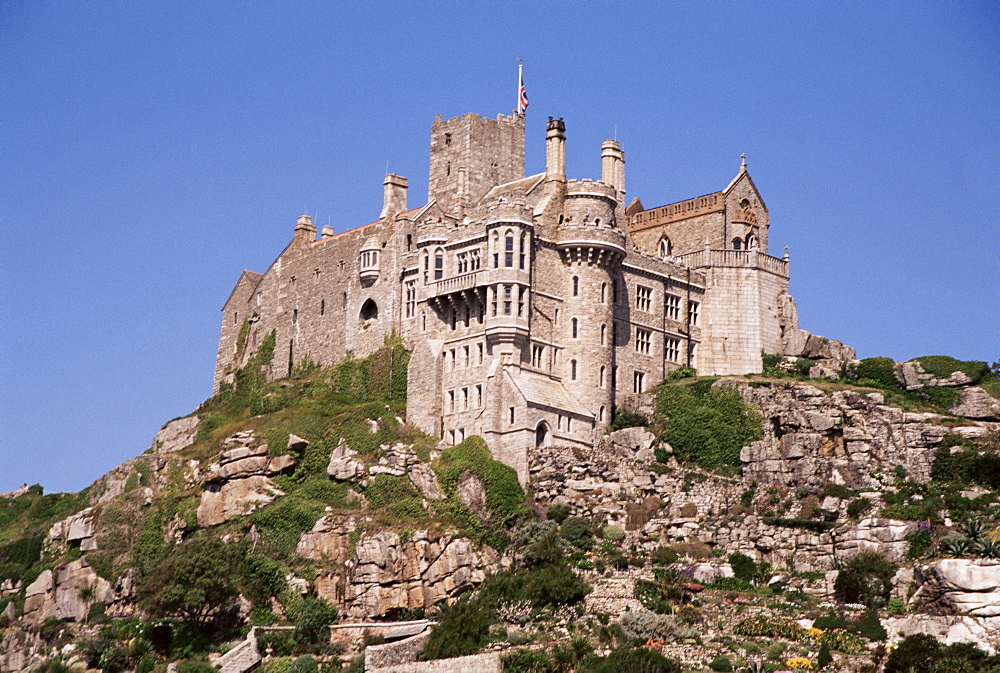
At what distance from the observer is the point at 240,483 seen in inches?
4368

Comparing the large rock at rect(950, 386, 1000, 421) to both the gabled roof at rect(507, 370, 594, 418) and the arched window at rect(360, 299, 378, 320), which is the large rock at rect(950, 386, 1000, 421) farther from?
the arched window at rect(360, 299, 378, 320)

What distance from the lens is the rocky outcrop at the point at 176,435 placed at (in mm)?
123250

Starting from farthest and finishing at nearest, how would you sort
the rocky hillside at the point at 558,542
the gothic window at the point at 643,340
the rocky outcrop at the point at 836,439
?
the gothic window at the point at 643,340
the rocky outcrop at the point at 836,439
the rocky hillside at the point at 558,542

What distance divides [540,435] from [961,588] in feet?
87.5

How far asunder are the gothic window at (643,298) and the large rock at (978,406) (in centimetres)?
1906

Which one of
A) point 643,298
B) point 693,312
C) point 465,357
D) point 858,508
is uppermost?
point 643,298

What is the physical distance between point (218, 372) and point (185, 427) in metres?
11.4

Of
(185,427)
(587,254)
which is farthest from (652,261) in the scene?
(185,427)

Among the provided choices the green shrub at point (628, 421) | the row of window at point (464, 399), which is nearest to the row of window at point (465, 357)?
the row of window at point (464, 399)

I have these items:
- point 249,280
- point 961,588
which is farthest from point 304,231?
point 961,588

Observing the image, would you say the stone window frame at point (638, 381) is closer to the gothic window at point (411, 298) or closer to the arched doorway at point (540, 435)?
the arched doorway at point (540, 435)

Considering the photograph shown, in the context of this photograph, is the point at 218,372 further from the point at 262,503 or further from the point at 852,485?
the point at 852,485

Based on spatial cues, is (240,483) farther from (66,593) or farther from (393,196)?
(393,196)

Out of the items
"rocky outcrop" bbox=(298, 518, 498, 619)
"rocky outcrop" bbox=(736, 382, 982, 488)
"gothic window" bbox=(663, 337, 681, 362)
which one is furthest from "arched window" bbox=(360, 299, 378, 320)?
"rocky outcrop" bbox=(736, 382, 982, 488)
